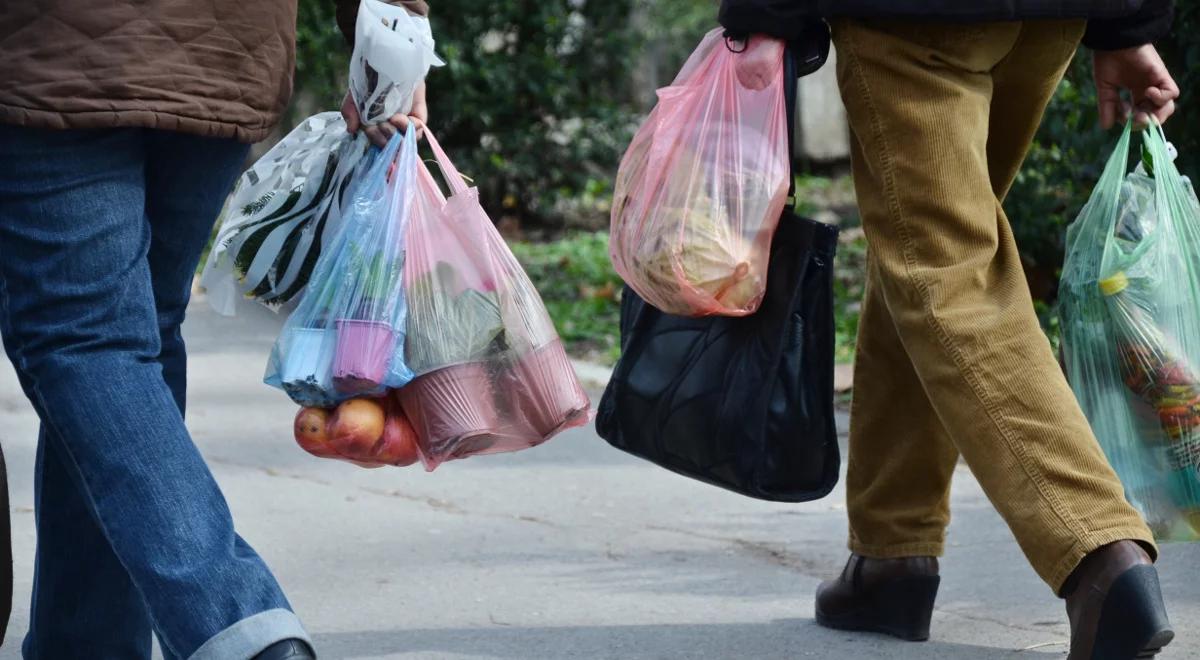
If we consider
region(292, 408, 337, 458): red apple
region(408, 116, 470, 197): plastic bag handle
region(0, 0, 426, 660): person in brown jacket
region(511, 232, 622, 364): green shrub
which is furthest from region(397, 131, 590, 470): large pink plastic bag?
region(511, 232, 622, 364): green shrub

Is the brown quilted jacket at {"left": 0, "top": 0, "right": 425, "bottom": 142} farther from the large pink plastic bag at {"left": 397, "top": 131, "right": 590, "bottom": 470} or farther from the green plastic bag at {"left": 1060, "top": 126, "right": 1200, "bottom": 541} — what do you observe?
the green plastic bag at {"left": 1060, "top": 126, "right": 1200, "bottom": 541}

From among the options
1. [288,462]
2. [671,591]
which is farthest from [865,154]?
[288,462]

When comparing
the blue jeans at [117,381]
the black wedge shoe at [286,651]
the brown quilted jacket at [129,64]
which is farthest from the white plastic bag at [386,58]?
the black wedge shoe at [286,651]

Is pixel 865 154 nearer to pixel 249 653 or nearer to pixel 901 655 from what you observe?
pixel 901 655

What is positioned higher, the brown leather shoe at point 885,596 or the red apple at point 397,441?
the red apple at point 397,441

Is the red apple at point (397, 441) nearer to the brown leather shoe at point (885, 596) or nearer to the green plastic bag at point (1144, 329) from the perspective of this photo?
the brown leather shoe at point (885, 596)

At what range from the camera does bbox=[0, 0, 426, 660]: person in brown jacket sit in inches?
83.8

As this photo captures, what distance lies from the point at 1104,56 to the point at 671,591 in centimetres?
131

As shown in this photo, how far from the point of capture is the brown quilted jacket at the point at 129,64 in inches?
83.6

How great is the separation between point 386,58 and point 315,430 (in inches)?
22.1

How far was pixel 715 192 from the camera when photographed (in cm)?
265

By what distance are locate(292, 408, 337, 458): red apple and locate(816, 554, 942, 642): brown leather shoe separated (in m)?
1.01

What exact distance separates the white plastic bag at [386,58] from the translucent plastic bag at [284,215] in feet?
0.28

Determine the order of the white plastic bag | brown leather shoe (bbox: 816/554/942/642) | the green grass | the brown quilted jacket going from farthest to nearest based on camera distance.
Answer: the green grass
brown leather shoe (bbox: 816/554/942/642)
the white plastic bag
the brown quilted jacket
